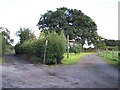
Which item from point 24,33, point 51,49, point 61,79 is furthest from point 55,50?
point 24,33

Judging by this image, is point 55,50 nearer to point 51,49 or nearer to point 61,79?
point 51,49

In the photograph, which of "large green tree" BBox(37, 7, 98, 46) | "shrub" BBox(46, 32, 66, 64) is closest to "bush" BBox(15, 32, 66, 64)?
"shrub" BBox(46, 32, 66, 64)

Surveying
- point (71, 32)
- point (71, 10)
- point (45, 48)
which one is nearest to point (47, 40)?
point (45, 48)

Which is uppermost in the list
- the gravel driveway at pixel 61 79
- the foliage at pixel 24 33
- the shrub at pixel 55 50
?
the foliage at pixel 24 33

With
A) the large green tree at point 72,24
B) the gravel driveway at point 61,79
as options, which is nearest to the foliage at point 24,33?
the large green tree at point 72,24

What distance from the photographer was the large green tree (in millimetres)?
78125

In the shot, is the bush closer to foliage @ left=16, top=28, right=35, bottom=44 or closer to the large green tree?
foliage @ left=16, top=28, right=35, bottom=44

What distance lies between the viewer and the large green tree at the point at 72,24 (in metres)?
78.1

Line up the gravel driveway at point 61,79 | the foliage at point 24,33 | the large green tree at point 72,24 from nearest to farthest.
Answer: the gravel driveway at point 61,79, the foliage at point 24,33, the large green tree at point 72,24

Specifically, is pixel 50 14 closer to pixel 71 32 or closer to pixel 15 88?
pixel 71 32

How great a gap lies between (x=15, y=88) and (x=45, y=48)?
54.7ft

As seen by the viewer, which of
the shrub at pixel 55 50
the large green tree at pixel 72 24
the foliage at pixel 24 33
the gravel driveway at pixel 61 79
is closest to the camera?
the gravel driveway at pixel 61 79

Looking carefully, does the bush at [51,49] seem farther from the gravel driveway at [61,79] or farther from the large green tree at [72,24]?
the large green tree at [72,24]

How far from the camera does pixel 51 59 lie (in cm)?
2658
